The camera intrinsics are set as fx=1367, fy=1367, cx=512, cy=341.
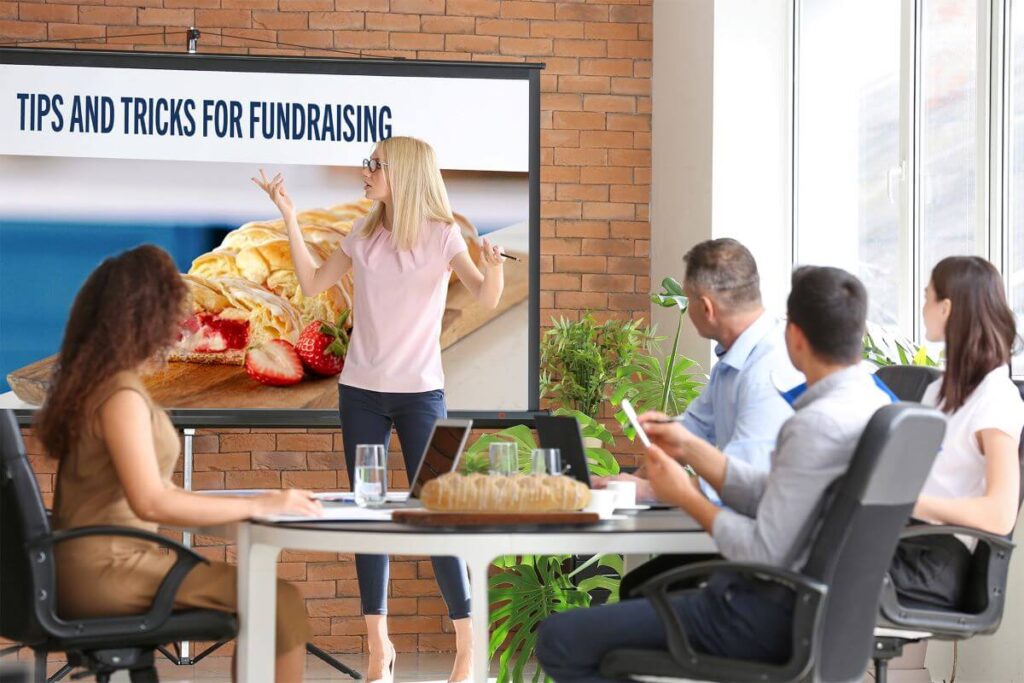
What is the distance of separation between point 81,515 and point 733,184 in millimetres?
3339

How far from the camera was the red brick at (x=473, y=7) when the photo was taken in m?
5.92

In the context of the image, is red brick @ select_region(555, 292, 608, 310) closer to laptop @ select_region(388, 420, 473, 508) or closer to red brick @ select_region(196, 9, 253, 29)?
red brick @ select_region(196, 9, 253, 29)

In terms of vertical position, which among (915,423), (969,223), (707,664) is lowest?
(707,664)

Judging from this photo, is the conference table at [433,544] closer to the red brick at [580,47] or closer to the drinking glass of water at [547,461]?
the drinking glass of water at [547,461]

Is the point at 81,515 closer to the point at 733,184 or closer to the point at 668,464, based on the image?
the point at 668,464

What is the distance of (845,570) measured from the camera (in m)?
2.38

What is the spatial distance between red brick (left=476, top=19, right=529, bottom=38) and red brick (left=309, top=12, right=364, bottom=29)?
1.70 feet

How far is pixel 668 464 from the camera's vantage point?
2.57m

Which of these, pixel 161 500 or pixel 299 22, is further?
pixel 299 22

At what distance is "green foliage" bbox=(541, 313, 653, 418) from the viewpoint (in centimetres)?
554

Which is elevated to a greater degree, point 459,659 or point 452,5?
point 452,5

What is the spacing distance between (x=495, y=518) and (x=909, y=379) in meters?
1.42

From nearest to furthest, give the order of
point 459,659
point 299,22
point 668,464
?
point 668,464
point 459,659
point 299,22

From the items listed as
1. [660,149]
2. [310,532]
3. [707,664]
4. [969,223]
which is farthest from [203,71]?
[707,664]
